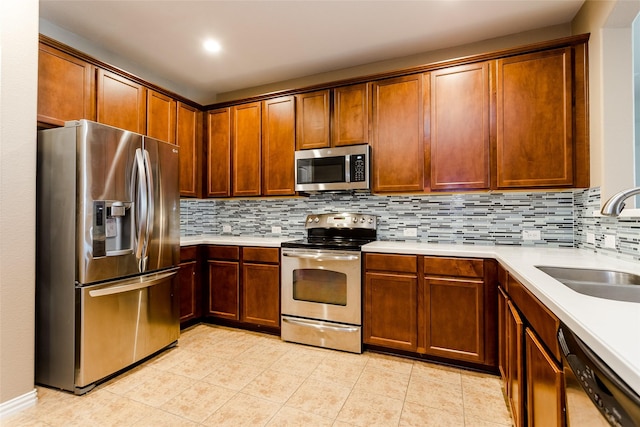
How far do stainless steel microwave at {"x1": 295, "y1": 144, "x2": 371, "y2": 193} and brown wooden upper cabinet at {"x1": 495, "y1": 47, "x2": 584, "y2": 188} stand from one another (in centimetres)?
107

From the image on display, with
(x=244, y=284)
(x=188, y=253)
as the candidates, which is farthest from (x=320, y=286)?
(x=188, y=253)

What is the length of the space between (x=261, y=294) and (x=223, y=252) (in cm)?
58

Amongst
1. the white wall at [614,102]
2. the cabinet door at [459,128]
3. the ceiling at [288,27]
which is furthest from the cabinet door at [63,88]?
the white wall at [614,102]

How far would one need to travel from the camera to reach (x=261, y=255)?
10.0 ft

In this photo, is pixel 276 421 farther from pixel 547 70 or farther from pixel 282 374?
pixel 547 70

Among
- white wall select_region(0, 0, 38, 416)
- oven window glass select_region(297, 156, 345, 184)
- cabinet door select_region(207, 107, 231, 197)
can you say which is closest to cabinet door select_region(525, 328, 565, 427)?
oven window glass select_region(297, 156, 345, 184)

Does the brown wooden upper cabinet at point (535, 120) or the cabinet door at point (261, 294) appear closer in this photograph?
the brown wooden upper cabinet at point (535, 120)

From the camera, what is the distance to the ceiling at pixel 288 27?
2.33m

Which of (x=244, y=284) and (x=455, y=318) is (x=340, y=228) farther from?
(x=455, y=318)

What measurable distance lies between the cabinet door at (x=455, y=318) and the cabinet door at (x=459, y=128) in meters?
0.79

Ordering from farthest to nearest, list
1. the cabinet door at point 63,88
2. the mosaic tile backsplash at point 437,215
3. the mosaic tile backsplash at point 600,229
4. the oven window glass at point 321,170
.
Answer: the oven window glass at point 321,170, the mosaic tile backsplash at point 437,215, the cabinet door at point 63,88, the mosaic tile backsplash at point 600,229

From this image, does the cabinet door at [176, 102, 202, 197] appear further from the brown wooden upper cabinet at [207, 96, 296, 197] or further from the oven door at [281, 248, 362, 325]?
the oven door at [281, 248, 362, 325]

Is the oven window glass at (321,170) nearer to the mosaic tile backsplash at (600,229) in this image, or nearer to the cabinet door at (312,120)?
the cabinet door at (312,120)

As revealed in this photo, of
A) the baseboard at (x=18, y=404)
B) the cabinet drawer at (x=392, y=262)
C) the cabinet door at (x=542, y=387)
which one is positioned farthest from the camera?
the cabinet drawer at (x=392, y=262)
